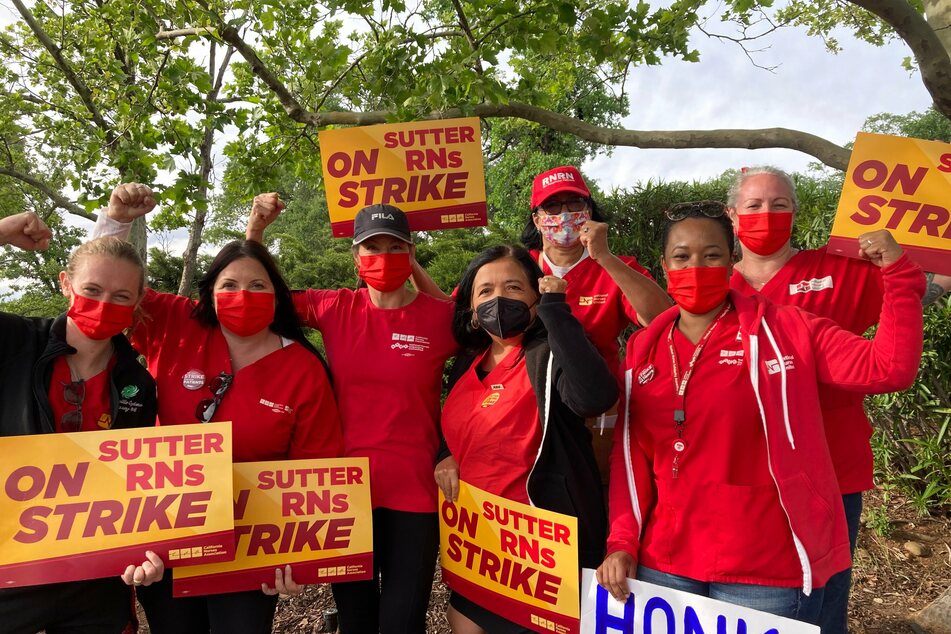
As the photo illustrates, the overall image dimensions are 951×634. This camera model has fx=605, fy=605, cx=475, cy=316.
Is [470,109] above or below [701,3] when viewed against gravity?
below

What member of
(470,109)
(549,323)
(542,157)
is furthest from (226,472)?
(542,157)

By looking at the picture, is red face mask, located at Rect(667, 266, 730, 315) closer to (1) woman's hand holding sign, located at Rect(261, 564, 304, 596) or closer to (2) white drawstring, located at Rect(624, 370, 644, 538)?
(2) white drawstring, located at Rect(624, 370, 644, 538)

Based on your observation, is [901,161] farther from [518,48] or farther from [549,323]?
[518,48]

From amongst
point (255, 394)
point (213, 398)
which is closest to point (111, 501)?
point (213, 398)

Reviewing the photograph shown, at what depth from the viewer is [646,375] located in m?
2.38

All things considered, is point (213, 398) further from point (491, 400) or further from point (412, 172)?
point (412, 172)

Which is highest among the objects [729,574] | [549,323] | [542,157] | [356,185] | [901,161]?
[542,157]

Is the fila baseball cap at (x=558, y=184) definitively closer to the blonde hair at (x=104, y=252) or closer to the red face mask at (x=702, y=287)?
the red face mask at (x=702, y=287)

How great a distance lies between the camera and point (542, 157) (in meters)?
20.9

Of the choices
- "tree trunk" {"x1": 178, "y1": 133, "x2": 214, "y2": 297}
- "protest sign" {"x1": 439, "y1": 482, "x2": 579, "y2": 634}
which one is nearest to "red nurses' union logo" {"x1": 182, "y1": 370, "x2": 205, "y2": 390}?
"protest sign" {"x1": 439, "y1": 482, "x2": 579, "y2": 634}

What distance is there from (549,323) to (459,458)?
84 centimetres

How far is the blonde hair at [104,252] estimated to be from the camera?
2697 millimetres

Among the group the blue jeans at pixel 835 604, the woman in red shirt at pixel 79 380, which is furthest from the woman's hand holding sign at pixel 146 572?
the blue jeans at pixel 835 604

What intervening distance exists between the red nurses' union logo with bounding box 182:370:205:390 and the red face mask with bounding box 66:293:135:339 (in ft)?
1.28
